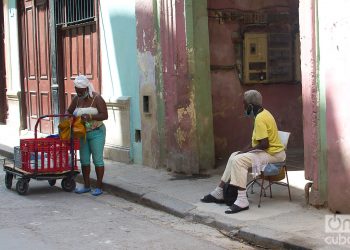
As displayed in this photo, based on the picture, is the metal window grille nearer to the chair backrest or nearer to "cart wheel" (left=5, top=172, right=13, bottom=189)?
"cart wheel" (left=5, top=172, right=13, bottom=189)

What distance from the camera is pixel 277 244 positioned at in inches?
220

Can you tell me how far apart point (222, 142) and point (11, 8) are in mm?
8290

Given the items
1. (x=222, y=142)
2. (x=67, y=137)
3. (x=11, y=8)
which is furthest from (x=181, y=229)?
(x=11, y=8)

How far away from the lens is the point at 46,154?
8.12 metres

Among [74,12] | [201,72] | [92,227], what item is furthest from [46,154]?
[74,12]

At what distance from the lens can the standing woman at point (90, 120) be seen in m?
8.10

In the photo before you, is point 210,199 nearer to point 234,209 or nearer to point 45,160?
point 234,209

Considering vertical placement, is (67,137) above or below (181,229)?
above

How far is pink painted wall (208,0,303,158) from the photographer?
9273 millimetres

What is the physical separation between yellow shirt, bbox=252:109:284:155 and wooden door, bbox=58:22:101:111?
4.97 metres

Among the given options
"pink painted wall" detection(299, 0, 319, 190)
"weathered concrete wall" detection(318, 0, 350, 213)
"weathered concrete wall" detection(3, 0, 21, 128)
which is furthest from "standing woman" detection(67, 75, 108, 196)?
"weathered concrete wall" detection(3, 0, 21, 128)

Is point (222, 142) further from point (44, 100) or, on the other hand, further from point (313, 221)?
point (44, 100)

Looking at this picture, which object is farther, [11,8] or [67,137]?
[11,8]

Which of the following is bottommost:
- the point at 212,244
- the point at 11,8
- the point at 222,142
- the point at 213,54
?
the point at 212,244
